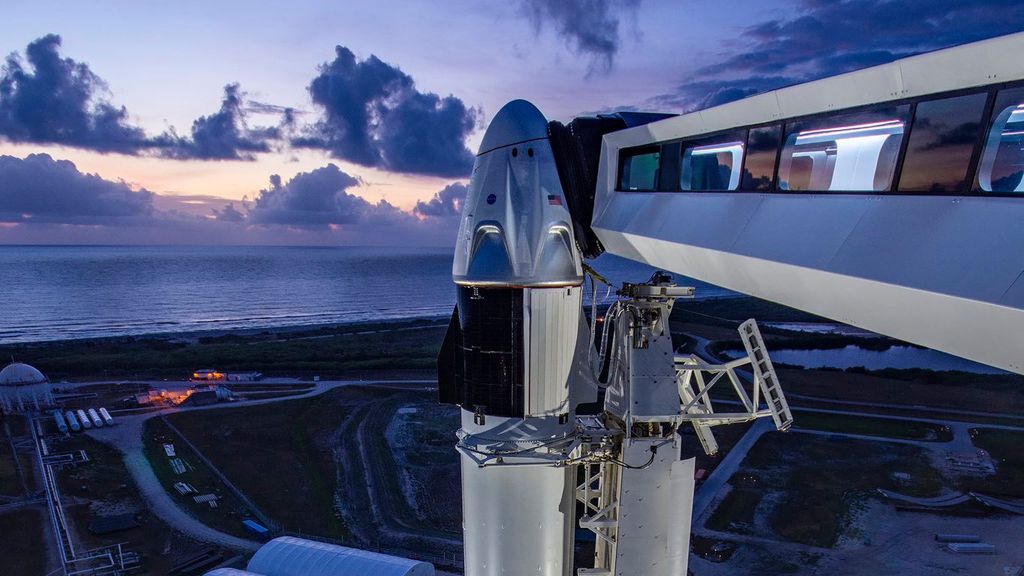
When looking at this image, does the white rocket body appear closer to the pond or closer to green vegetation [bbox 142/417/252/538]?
green vegetation [bbox 142/417/252/538]

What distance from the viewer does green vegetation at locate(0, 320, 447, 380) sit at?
71.2 m

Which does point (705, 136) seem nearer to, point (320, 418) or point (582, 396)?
point (582, 396)

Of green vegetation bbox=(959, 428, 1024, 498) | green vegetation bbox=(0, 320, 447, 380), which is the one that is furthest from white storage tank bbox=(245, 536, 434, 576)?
green vegetation bbox=(0, 320, 447, 380)

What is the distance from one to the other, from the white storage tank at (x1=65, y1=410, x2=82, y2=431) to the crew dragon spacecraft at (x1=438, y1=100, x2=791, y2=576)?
5108cm

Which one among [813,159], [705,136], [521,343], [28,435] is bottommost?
[28,435]

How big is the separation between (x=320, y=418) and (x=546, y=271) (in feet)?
151

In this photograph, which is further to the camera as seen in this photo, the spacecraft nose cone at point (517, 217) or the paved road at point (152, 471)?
the paved road at point (152, 471)

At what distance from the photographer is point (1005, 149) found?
15.7 feet

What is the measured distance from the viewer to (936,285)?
15.7 ft

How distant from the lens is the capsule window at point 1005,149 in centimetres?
462

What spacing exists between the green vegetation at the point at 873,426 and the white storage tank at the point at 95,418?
6197 cm

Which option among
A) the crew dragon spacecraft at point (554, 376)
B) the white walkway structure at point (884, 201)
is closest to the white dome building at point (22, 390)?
the crew dragon spacecraft at point (554, 376)

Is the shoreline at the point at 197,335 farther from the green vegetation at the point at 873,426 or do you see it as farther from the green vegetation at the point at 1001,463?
the green vegetation at the point at 1001,463

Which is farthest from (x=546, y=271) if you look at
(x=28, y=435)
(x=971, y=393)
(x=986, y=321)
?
(x=971, y=393)
